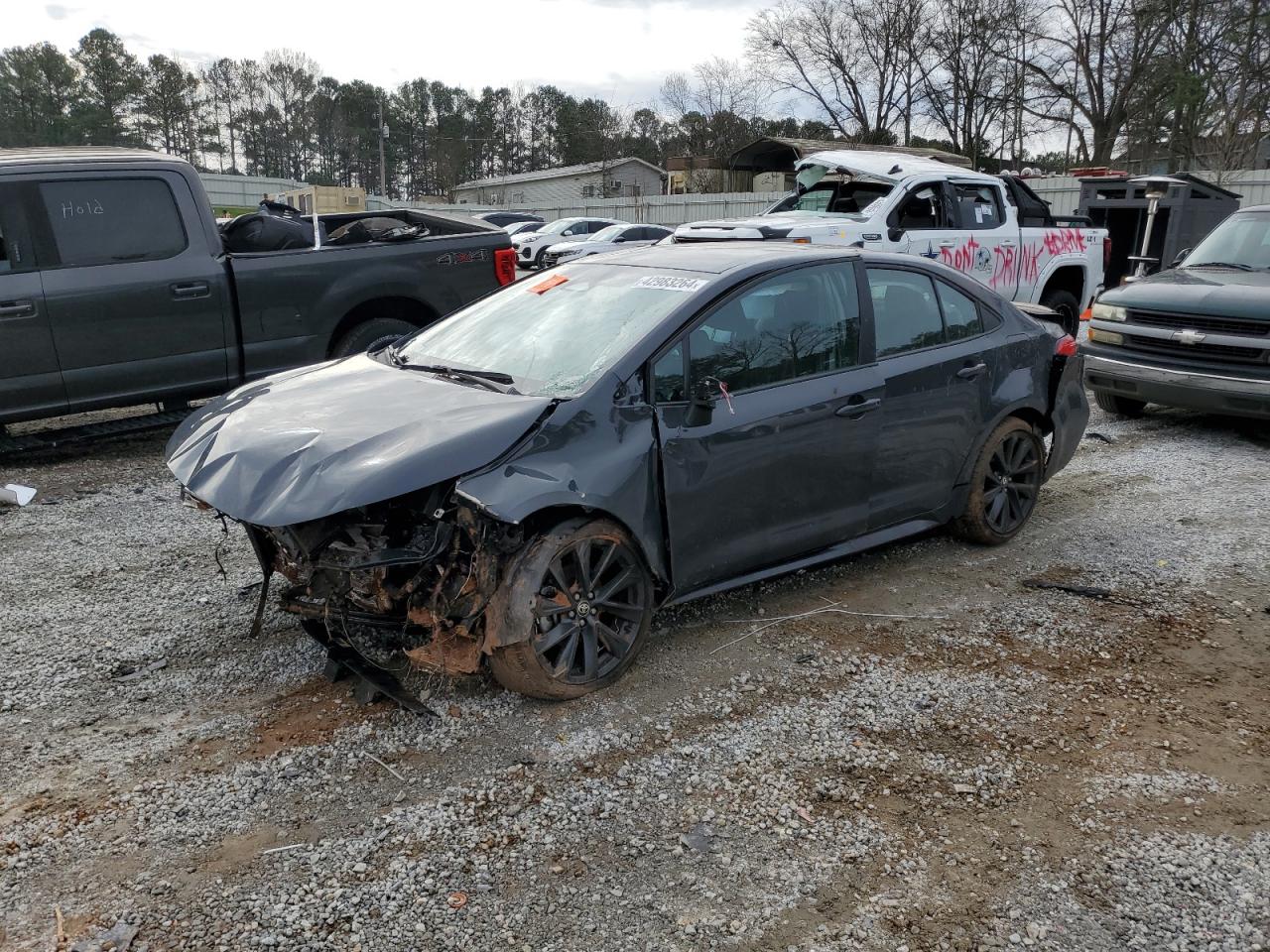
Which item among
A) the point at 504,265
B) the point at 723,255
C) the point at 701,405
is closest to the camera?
the point at 701,405

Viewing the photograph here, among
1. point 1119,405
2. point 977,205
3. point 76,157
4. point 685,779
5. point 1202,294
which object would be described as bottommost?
point 1119,405

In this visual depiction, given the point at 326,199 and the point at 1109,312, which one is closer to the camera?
the point at 1109,312

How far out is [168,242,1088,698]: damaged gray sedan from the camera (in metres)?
3.41

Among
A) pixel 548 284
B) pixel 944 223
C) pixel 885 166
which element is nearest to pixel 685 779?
pixel 548 284

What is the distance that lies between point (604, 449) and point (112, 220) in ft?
16.2

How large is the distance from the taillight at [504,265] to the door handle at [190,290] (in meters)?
2.30

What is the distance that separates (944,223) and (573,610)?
8.99 m

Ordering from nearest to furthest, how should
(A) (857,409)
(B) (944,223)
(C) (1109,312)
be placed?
(A) (857,409)
(C) (1109,312)
(B) (944,223)

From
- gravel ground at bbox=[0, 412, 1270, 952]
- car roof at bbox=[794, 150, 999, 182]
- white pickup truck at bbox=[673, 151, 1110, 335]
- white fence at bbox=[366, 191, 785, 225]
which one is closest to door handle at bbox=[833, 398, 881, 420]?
gravel ground at bbox=[0, 412, 1270, 952]

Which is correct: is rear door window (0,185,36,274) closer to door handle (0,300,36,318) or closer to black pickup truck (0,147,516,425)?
black pickup truck (0,147,516,425)

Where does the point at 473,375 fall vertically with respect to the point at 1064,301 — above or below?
above

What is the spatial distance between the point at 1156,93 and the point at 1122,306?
34746mm

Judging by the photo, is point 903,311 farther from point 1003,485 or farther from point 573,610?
point 573,610

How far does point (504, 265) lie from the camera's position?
815 cm
